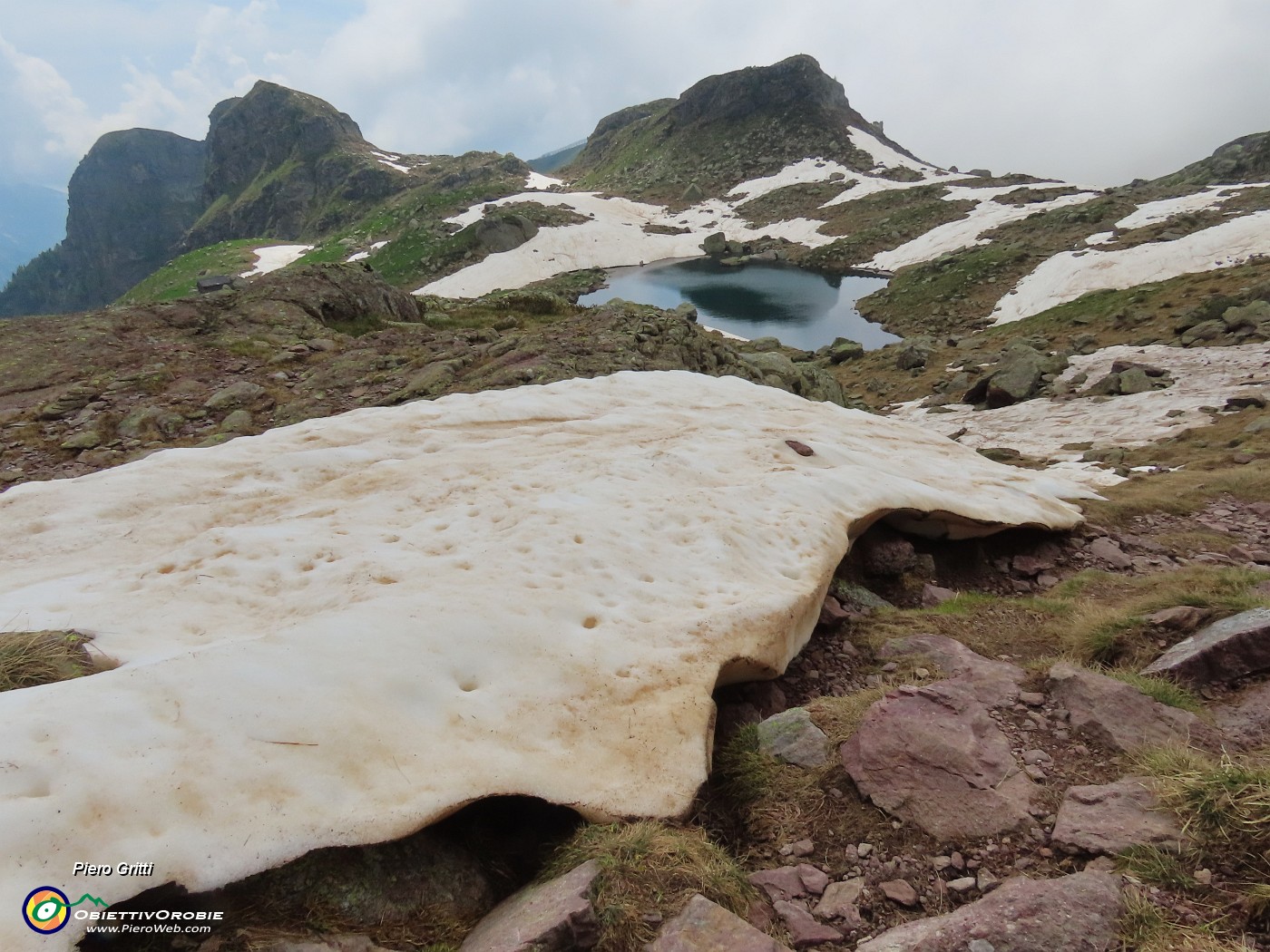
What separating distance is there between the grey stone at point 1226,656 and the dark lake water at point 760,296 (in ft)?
163

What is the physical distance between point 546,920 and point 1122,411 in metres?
29.6

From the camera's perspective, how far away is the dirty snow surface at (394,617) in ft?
14.9

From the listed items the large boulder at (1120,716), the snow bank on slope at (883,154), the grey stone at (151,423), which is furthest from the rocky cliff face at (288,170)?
the large boulder at (1120,716)

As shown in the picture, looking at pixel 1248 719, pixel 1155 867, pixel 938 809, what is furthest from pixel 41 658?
pixel 1248 719

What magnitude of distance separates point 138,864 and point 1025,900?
5.80m

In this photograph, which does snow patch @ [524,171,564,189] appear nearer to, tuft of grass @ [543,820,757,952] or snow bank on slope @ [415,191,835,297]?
snow bank on slope @ [415,191,835,297]

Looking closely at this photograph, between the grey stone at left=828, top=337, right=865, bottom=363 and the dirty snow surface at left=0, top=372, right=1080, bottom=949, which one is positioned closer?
the dirty snow surface at left=0, top=372, right=1080, bottom=949

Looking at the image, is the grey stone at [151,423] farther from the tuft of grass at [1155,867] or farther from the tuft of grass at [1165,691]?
the tuft of grass at [1165,691]

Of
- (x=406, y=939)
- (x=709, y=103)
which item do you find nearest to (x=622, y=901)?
(x=406, y=939)

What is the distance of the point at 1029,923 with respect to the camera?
4035 millimetres

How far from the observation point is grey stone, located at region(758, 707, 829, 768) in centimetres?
630

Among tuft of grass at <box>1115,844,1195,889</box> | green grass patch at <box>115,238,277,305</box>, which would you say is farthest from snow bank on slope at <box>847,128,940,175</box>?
tuft of grass at <box>1115,844,1195,889</box>

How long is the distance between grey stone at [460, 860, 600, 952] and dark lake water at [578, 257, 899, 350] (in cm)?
5436

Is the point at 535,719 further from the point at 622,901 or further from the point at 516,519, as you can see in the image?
the point at 516,519
